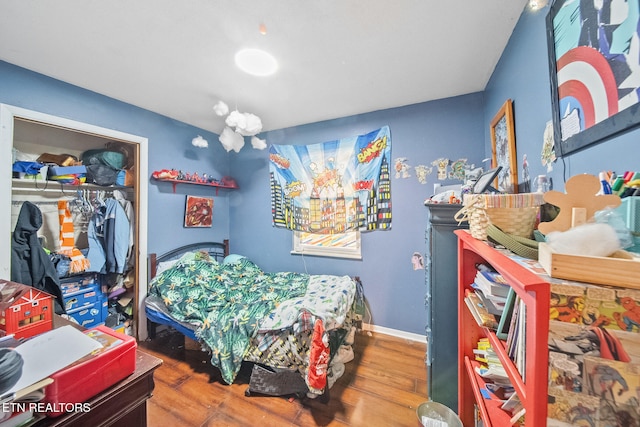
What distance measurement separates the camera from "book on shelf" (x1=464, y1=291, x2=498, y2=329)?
87cm

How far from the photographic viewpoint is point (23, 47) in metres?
1.57

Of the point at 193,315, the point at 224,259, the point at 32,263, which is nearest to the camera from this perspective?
the point at 32,263

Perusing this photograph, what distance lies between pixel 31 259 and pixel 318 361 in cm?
253

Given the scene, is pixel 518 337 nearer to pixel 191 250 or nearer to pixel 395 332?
pixel 395 332

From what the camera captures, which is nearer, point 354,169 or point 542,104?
point 542,104

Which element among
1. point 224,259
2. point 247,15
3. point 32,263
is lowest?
point 224,259

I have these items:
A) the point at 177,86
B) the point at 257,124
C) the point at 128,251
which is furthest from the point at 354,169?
the point at 128,251

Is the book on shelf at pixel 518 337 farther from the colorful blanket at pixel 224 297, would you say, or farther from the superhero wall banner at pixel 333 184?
the superhero wall banner at pixel 333 184

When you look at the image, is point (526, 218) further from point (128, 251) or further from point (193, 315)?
point (128, 251)

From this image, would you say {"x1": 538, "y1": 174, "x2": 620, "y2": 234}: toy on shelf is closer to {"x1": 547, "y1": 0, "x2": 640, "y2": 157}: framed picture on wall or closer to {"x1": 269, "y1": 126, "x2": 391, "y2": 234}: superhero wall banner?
{"x1": 547, "y1": 0, "x2": 640, "y2": 157}: framed picture on wall

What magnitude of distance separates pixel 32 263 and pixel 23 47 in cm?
166

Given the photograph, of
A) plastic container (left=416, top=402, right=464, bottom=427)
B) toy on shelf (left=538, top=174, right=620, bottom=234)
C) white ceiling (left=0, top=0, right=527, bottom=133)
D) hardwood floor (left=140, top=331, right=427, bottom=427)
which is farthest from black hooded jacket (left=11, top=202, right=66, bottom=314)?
toy on shelf (left=538, top=174, right=620, bottom=234)

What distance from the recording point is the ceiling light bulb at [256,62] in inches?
64.1

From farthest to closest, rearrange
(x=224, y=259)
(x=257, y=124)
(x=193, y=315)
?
(x=224, y=259) → (x=257, y=124) → (x=193, y=315)
